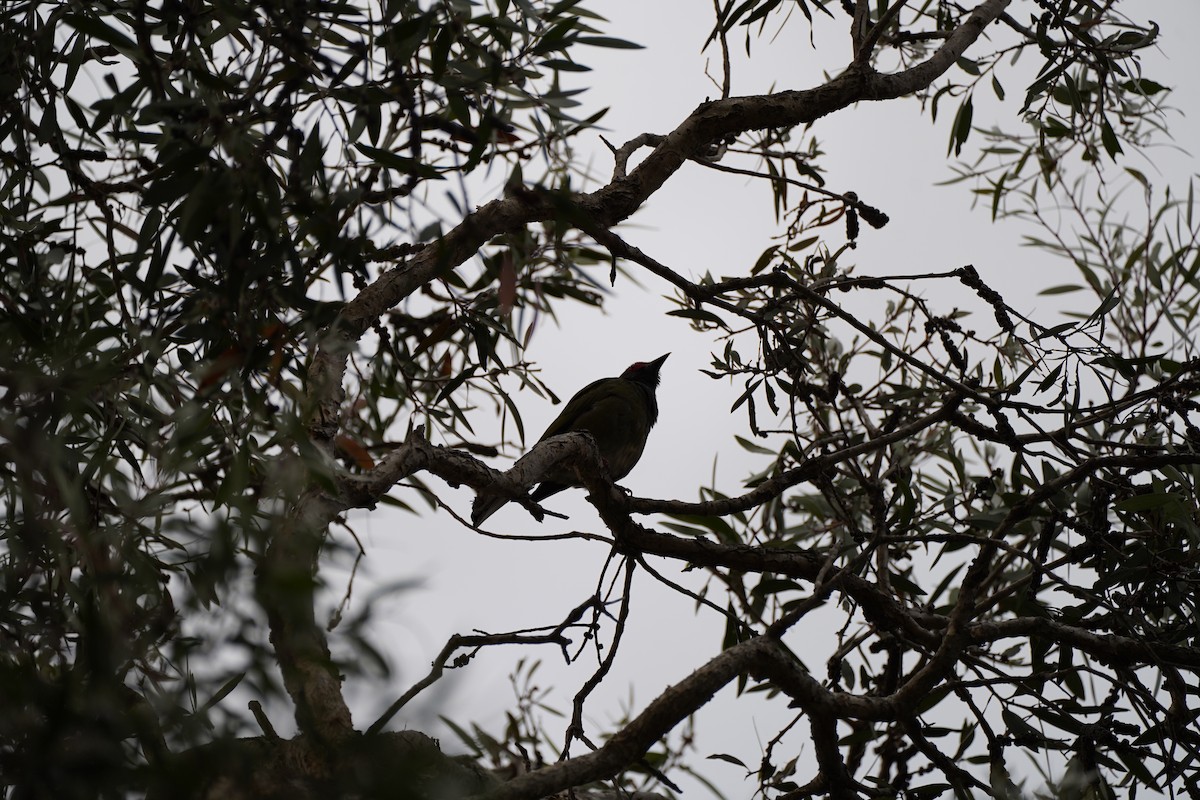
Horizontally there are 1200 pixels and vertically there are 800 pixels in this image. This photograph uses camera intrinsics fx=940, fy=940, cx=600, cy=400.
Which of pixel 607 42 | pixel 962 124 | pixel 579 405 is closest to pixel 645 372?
pixel 579 405

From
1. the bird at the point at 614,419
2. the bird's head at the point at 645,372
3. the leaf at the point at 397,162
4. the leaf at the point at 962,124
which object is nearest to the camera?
the leaf at the point at 397,162

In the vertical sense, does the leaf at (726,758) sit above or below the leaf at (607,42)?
below

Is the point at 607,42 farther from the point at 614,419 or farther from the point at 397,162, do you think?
the point at 614,419

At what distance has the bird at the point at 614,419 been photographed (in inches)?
167

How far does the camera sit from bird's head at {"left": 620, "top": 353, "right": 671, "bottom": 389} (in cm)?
483

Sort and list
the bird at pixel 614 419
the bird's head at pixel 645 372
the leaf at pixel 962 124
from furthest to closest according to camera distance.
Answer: the bird's head at pixel 645 372, the bird at pixel 614 419, the leaf at pixel 962 124

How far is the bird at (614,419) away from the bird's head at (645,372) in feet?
0.66

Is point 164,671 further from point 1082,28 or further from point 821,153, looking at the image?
point 1082,28

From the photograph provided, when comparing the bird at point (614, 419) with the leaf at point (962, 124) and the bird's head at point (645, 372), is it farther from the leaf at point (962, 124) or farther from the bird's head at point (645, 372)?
the leaf at point (962, 124)

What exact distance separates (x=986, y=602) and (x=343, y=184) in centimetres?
174

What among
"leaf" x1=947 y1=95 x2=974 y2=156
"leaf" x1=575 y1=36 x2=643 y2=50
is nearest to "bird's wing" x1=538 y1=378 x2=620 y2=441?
"leaf" x1=947 y1=95 x2=974 y2=156

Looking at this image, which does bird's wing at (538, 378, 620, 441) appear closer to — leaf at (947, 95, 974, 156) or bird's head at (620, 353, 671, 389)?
bird's head at (620, 353, 671, 389)

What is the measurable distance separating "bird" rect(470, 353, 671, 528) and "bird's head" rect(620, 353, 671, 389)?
20cm

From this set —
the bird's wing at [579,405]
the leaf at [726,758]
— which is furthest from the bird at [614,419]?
the leaf at [726,758]
